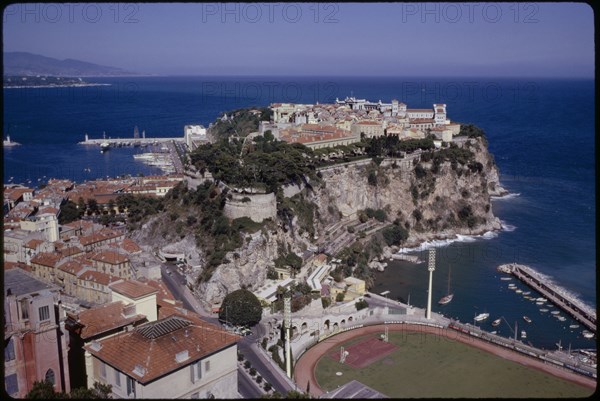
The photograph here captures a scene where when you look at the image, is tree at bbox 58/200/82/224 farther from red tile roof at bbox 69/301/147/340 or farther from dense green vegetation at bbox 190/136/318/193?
red tile roof at bbox 69/301/147/340

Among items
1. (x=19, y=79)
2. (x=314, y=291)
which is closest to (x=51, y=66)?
(x=19, y=79)

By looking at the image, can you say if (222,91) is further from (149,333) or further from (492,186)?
(149,333)

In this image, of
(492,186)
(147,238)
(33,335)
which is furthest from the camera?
(492,186)

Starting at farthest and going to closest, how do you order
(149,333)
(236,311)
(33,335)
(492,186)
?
(492,186)
(236,311)
(149,333)
(33,335)

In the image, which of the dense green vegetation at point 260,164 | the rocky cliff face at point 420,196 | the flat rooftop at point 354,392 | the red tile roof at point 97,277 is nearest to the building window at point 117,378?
the flat rooftop at point 354,392

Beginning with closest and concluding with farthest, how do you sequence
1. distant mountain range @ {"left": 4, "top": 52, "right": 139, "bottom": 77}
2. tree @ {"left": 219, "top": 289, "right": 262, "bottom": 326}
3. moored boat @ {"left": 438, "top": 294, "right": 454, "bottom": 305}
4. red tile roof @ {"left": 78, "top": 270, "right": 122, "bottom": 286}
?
1. tree @ {"left": 219, "top": 289, "right": 262, "bottom": 326}
2. red tile roof @ {"left": 78, "top": 270, "right": 122, "bottom": 286}
3. moored boat @ {"left": 438, "top": 294, "right": 454, "bottom": 305}
4. distant mountain range @ {"left": 4, "top": 52, "right": 139, "bottom": 77}

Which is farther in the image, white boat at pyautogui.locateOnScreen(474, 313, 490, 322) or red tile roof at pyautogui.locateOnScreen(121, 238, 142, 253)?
red tile roof at pyautogui.locateOnScreen(121, 238, 142, 253)

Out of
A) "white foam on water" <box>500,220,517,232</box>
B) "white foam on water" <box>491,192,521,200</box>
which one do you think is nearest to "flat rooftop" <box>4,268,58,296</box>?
"white foam on water" <box>500,220,517,232</box>
